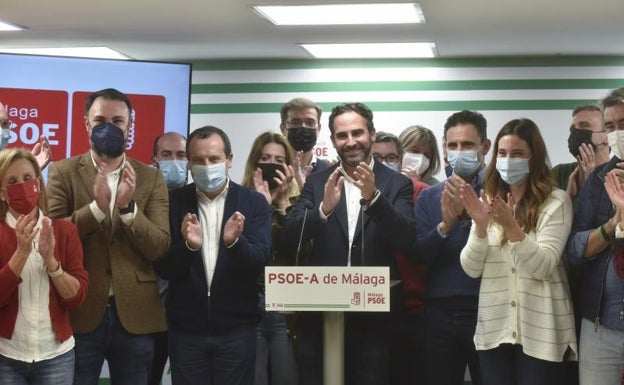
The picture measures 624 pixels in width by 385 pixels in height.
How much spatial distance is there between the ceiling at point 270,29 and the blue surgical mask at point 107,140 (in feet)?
6.29

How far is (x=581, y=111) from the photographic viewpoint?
14.7 feet

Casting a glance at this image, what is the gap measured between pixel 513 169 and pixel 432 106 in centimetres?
369

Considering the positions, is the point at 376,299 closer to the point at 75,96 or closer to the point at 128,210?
the point at 128,210

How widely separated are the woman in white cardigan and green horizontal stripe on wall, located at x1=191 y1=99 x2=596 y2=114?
11.6 ft

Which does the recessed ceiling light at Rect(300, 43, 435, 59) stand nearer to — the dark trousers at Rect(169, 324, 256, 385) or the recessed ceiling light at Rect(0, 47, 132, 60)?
the recessed ceiling light at Rect(0, 47, 132, 60)

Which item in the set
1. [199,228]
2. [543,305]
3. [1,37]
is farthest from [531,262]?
[1,37]

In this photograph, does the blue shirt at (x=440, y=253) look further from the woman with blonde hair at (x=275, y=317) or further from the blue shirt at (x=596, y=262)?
the woman with blonde hair at (x=275, y=317)

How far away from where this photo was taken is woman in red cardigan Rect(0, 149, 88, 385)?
3266 millimetres

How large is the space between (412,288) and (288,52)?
3.56 meters

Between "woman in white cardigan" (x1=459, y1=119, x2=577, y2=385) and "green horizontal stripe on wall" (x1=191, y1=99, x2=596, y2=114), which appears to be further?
"green horizontal stripe on wall" (x1=191, y1=99, x2=596, y2=114)

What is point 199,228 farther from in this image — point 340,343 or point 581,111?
point 581,111

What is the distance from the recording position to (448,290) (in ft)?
12.2

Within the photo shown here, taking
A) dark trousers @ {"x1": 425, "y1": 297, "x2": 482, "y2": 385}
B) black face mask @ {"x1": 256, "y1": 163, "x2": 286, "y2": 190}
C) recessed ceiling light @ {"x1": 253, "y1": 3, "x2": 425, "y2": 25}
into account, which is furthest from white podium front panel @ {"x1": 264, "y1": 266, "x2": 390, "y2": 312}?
recessed ceiling light @ {"x1": 253, "y1": 3, "x2": 425, "y2": 25}

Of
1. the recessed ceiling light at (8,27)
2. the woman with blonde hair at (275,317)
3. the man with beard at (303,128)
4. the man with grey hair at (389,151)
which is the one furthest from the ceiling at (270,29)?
the woman with blonde hair at (275,317)
